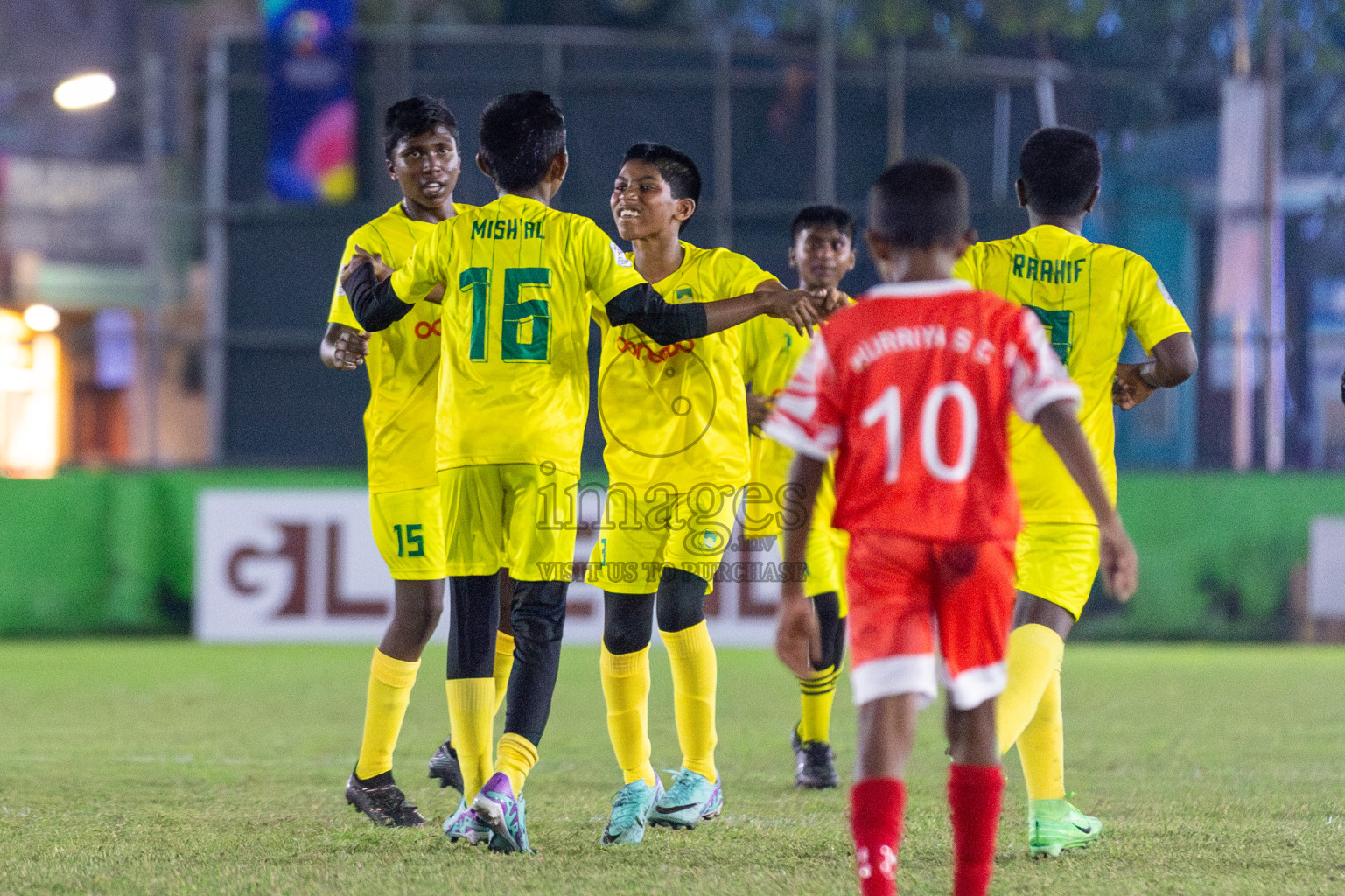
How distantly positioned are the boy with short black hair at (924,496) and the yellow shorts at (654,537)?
1.47m

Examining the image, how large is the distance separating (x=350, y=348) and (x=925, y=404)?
6.96 ft

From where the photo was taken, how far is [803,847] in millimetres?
4309

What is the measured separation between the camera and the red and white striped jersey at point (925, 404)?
10.5 feet

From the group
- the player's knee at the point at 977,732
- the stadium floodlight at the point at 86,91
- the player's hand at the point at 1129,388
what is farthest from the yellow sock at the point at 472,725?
the stadium floodlight at the point at 86,91

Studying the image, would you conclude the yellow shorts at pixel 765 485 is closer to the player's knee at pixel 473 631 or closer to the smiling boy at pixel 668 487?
the smiling boy at pixel 668 487

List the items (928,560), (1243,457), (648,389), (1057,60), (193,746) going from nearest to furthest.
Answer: (928,560)
(648,389)
(193,746)
(1243,457)
(1057,60)

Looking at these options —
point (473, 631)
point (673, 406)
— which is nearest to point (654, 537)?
point (673, 406)

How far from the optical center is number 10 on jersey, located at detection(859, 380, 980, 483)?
319cm

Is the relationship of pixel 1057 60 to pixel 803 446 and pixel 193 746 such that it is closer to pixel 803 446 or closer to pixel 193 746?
pixel 193 746

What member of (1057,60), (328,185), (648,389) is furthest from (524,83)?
(648,389)

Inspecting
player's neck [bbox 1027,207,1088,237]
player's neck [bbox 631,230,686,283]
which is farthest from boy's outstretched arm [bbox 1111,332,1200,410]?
player's neck [bbox 631,230,686,283]

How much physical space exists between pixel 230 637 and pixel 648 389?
8524 millimetres

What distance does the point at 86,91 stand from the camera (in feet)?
55.2

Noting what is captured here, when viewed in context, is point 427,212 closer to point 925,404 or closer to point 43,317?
point 925,404
